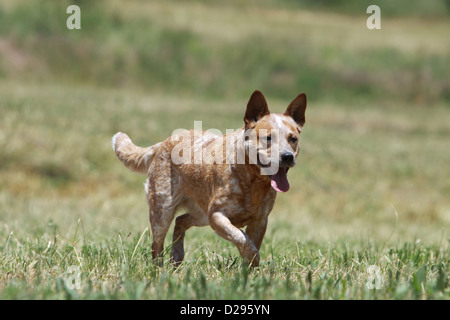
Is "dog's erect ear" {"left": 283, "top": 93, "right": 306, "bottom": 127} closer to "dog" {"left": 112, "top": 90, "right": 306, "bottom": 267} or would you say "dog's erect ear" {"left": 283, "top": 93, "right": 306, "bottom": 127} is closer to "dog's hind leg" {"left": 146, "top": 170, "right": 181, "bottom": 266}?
"dog" {"left": 112, "top": 90, "right": 306, "bottom": 267}

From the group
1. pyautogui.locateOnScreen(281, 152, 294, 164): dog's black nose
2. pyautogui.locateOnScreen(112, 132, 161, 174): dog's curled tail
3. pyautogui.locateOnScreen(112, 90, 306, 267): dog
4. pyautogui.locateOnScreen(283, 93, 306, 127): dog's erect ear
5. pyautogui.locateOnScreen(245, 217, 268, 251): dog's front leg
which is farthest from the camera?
pyautogui.locateOnScreen(112, 132, 161, 174): dog's curled tail

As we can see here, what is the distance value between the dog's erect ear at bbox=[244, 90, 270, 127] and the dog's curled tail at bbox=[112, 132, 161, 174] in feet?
4.37

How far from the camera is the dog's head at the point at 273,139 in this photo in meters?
4.28

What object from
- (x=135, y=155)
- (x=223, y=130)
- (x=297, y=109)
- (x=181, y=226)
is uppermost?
(x=297, y=109)

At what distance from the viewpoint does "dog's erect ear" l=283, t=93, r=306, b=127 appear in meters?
4.63

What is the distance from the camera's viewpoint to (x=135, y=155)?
5.81 metres

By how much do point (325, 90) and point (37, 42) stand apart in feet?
39.7

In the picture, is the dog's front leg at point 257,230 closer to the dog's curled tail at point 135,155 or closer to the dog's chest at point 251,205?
the dog's chest at point 251,205

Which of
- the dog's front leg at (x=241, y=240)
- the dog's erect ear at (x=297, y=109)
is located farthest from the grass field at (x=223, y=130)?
the dog's erect ear at (x=297, y=109)

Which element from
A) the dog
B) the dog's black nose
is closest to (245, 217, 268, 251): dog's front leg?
the dog

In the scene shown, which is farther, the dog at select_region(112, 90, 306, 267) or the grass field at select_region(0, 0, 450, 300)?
the dog at select_region(112, 90, 306, 267)

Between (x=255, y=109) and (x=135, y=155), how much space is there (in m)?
1.65

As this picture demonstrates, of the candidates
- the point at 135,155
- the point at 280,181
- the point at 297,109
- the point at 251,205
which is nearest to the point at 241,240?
the point at 251,205

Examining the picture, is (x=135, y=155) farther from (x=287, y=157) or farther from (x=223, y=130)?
Answer: (x=223, y=130)
